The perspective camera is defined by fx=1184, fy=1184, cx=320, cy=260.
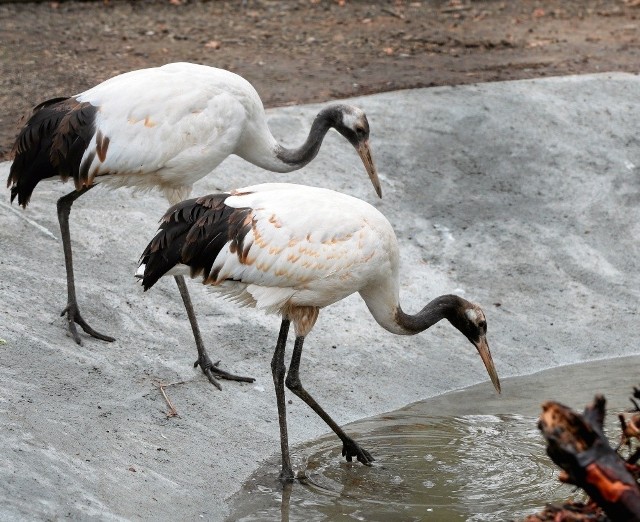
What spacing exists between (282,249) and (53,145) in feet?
4.97

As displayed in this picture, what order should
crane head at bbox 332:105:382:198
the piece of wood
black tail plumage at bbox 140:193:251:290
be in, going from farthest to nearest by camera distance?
crane head at bbox 332:105:382:198 → black tail plumage at bbox 140:193:251:290 → the piece of wood

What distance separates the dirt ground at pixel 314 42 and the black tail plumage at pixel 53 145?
7.02ft

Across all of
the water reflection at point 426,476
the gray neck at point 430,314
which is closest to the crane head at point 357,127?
the gray neck at point 430,314

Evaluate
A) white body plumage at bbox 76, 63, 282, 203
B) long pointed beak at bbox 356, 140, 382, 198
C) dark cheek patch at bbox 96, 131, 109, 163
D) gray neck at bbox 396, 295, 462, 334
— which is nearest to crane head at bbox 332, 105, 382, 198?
long pointed beak at bbox 356, 140, 382, 198

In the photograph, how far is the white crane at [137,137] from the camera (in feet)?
20.0

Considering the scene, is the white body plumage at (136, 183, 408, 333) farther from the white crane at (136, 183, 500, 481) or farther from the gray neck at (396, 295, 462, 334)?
the gray neck at (396, 295, 462, 334)

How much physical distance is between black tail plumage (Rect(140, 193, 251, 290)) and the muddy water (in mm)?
1037

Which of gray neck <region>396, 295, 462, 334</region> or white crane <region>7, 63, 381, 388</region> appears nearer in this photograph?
gray neck <region>396, 295, 462, 334</region>

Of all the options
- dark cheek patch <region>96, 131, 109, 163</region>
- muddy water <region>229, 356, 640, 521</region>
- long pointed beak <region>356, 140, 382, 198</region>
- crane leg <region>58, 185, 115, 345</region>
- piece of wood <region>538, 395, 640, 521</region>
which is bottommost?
muddy water <region>229, 356, 640, 521</region>

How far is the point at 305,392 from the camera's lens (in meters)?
5.74

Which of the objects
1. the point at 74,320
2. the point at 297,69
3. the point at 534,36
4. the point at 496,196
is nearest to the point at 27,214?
the point at 74,320

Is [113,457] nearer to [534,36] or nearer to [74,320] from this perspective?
[74,320]

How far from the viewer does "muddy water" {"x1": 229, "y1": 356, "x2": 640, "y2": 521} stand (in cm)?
511

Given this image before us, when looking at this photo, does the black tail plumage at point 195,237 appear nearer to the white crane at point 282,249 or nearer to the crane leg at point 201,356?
the white crane at point 282,249
